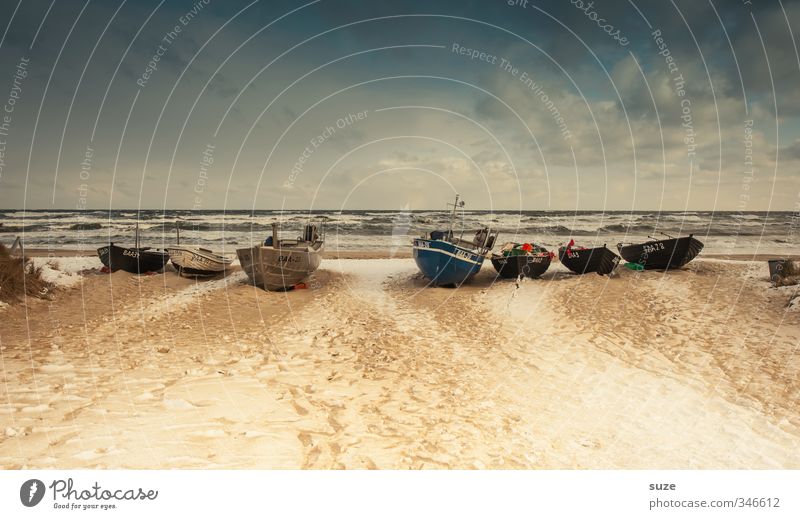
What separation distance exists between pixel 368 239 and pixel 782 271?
30.4 metres

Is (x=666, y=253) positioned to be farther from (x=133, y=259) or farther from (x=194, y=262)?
(x=133, y=259)

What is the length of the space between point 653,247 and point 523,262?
6657mm

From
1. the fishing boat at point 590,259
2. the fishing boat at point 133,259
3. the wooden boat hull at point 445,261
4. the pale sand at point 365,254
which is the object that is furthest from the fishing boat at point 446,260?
the fishing boat at point 133,259

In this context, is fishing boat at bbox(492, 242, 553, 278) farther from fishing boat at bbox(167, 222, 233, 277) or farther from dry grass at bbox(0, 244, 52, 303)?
dry grass at bbox(0, 244, 52, 303)

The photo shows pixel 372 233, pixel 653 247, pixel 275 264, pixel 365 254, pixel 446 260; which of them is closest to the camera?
pixel 275 264

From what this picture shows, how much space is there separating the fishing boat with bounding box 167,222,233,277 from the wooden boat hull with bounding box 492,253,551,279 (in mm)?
13153

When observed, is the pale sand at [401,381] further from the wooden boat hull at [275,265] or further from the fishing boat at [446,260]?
the fishing boat at [446,260]

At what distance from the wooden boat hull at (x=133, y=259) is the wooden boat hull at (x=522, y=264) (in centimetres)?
1601

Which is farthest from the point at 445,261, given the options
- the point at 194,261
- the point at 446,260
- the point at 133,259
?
the point at 133,259

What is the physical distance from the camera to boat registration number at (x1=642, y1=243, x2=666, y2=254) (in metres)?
18.3

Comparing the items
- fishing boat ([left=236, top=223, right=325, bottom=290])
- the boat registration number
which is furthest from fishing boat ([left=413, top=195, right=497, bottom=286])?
the boat registration number

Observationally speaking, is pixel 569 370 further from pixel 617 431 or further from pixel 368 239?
pixel 368 239

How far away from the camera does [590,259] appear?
17297mm
